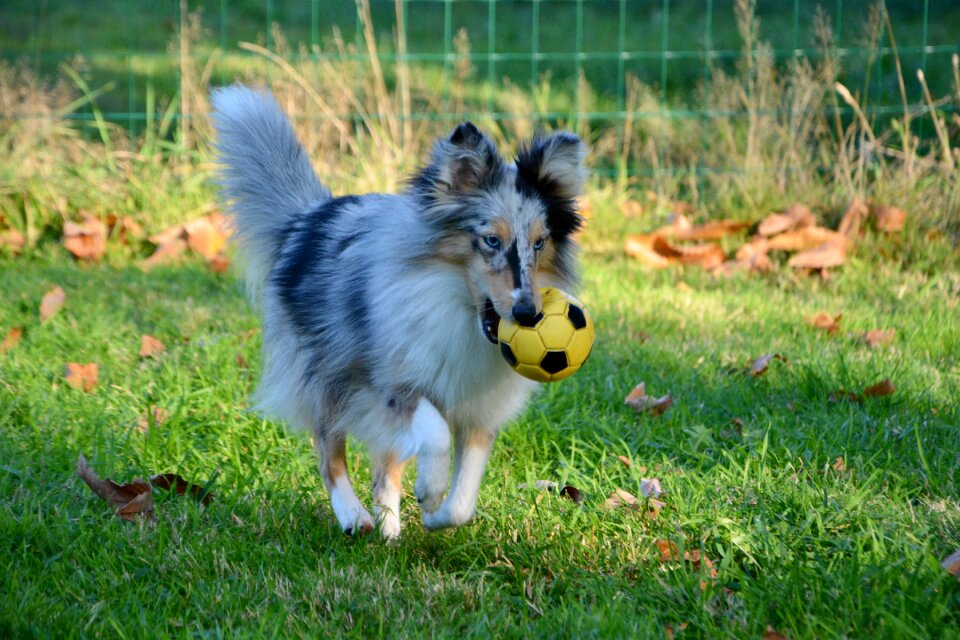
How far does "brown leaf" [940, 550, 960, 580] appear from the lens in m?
2.40

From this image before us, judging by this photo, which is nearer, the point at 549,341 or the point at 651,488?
the point at 549,341

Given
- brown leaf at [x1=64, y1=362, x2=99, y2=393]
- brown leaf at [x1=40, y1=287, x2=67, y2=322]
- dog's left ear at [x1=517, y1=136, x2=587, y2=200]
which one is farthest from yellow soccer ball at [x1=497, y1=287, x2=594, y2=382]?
brown leaf at [x1=40, y1=287, x2=67, y2=322]

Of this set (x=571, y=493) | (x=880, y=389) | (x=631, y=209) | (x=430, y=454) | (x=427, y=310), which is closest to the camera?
(x=430, y=454)

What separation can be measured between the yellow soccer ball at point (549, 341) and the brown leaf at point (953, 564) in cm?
103

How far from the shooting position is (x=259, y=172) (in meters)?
3.68

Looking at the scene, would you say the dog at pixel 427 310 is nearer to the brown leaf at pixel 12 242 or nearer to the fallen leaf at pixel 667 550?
the fallen leaf at pixel 667 550

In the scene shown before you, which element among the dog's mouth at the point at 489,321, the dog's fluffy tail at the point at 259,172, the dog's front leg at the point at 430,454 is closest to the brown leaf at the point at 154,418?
the dog's fluffy tail at the point at 259,172

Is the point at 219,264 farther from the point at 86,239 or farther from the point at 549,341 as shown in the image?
the point at 549,341

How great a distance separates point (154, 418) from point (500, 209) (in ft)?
4.99

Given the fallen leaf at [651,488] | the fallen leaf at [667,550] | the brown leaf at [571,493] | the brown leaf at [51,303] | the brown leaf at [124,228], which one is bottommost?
the brown leaf at [571,493]

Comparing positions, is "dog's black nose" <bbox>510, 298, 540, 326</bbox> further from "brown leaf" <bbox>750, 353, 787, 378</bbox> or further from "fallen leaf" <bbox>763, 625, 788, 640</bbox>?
"brown leaf" <bbox>750, 353, 787, 378</bbox>

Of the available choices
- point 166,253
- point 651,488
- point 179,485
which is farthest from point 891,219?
point 179,485

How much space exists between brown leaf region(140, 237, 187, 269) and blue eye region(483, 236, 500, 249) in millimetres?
3738

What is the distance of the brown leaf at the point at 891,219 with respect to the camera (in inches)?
230
